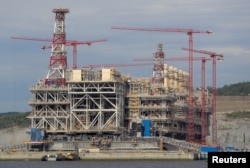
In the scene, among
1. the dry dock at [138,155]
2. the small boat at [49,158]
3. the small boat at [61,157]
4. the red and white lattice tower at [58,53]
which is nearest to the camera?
the dry dock at [138,155]

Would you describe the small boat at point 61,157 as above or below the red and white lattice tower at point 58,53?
below

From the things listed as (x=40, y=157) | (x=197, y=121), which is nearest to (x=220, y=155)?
(x=40, y=157)

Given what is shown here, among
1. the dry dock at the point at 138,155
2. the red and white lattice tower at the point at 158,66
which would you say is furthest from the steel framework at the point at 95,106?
the red and white lattice tower at the point at 158,66

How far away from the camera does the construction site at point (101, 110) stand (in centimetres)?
14375

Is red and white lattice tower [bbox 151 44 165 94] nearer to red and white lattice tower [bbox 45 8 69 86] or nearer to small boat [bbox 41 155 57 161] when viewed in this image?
red and white lattice tower [bbox 45 8 69 86]

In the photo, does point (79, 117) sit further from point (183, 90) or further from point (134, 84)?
point (183, 90)

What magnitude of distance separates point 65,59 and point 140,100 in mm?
18505

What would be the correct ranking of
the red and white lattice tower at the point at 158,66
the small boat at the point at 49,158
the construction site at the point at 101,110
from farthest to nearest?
1. the red and white lattice tower at the point at 158,66
2. the construction site at the point at 101,110
3. the small boat at the point at 49,158

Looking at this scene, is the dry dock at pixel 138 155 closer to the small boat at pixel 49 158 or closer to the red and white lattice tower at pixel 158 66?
the small boat at pixel 49 158

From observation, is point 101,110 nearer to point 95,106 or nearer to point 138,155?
point 95,106

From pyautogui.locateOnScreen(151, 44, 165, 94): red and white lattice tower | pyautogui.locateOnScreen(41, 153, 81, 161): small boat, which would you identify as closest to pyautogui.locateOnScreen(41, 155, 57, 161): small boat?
pyautogui.locateOnScreen(41, 153, 81, 161): small boat

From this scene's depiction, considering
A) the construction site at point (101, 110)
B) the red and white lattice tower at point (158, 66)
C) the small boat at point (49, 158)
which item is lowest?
the small boat at point (49, 158)

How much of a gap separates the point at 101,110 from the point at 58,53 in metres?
19.4

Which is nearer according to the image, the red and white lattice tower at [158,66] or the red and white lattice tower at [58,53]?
the red and white lattice tower at [58,53]
